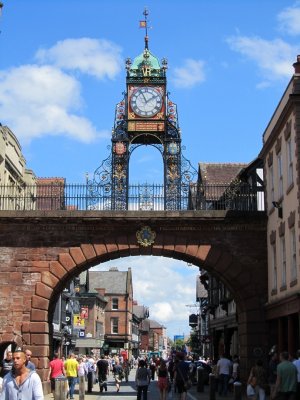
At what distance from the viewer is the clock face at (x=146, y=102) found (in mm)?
28641

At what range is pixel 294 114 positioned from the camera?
2084 cm

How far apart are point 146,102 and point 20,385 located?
2183cm

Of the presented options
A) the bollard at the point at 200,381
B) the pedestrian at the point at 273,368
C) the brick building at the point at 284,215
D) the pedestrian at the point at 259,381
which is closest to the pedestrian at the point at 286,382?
the pedestrian at the point at 259,381

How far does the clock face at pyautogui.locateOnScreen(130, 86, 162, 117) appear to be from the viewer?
28641 mm

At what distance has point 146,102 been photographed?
1132 inches

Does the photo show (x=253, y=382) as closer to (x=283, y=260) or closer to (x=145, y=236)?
(x=283, y=260)

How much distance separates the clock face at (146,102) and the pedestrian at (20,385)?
70.2ft

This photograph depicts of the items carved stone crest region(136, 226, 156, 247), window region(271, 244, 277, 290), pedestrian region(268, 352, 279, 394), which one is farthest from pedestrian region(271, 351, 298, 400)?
carved stone crest region(136, 226, 156, 247)

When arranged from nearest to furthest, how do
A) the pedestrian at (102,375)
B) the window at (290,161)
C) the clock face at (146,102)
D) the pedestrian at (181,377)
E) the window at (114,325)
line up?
the pedestrian at (181,377) < the window at (290,161) < the clock face at (146,102) < the pedestrian at (102,375) < the window at (114,325)

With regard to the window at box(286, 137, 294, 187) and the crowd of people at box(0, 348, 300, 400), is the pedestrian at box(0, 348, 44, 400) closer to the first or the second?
the crowd of people at box(0, 348, 300, 400)

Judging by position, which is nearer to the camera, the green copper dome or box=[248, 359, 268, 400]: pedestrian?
box=[248, 359, 268, 400]: pedestrian

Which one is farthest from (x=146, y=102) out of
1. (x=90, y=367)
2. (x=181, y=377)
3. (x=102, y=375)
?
(x=181, y=377)

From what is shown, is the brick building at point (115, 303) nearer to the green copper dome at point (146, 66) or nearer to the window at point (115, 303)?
the window at point (115, 303)

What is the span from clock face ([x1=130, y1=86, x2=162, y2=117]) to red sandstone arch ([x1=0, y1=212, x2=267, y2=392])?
16.9 ft
